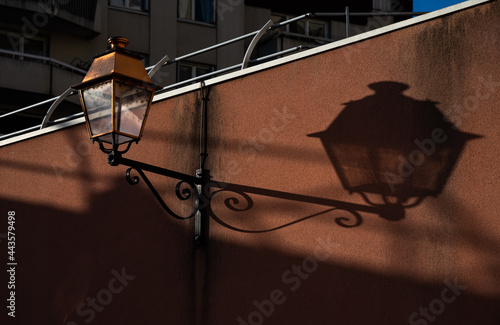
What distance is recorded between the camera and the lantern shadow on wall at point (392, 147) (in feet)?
20.5

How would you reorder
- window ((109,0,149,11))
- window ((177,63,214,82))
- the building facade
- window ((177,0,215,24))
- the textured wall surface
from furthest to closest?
1. window ((177,0,215,24))
2. window ((177,63,214,82))
3. window ((109,0,149,11))
4. the building facade
5. the textured wall surface

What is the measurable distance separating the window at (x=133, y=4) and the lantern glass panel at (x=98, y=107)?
43.7 ft

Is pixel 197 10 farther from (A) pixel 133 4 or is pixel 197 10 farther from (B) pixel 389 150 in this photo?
(B) pixel 389 150

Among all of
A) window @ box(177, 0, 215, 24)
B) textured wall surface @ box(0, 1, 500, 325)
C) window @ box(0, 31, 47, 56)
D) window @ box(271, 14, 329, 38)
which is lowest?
textured wall surface @ box(0, 1, 500, 325)

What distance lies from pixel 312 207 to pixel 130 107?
187 centimetres

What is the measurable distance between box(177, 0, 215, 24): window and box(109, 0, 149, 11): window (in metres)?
0.88

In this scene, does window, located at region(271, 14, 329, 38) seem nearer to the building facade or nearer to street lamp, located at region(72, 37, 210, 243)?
the building facade

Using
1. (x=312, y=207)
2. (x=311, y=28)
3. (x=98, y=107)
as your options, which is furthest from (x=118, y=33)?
(x=312, y=207)

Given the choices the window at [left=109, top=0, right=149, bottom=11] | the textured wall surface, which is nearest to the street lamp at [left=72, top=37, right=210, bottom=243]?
the textured wall surface

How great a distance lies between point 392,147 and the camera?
6.54 meters

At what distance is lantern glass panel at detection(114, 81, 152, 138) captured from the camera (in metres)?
6.32

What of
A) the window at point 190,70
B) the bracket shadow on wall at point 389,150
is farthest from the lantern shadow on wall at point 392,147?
the window at point 190,70

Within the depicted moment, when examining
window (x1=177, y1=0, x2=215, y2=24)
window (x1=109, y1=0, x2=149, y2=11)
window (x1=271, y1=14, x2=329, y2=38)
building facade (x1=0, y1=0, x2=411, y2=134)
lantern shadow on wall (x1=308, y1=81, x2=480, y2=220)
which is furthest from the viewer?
window (x1=271, y1=14, x2=329, y2=38)

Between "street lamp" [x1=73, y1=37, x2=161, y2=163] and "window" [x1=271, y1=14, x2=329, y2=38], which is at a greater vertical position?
"window" [x1=271, y1=14, x2=329, y2=38]
